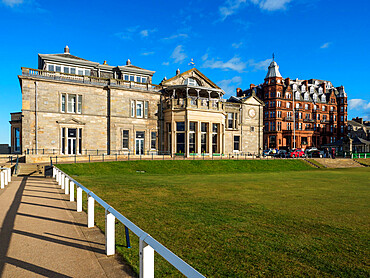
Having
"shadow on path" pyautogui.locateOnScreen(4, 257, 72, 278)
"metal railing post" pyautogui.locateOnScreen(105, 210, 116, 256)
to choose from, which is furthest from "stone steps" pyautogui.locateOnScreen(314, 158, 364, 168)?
"shadow on path" pyautogui.locateOnScreen(4, 257, 72, 278)

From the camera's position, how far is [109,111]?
111 ft

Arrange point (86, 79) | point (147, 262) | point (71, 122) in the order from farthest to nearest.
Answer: point (86, 79) → point (71, 122) → point (147, 262)

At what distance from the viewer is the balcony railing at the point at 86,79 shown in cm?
2964

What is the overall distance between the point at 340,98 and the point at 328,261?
90172 mm

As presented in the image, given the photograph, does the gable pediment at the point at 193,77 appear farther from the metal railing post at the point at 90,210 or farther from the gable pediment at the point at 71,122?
the metal railing post at the point at 90,210

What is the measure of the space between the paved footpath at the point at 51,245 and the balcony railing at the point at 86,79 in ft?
83.1

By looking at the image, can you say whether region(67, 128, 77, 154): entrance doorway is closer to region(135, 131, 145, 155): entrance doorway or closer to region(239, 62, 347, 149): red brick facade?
region(135, 131, 145, 155): entrance doorway

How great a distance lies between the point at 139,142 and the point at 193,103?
9.45 meters

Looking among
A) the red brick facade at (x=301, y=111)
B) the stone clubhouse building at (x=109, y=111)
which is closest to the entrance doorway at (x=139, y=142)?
the stone clubhouse building at (x=109, y=111)

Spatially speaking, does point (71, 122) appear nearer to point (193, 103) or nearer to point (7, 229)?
point (193, 103)

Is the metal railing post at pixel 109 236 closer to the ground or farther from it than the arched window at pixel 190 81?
closer to the ground

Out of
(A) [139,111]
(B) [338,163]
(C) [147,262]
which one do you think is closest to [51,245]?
(C) [147,262]

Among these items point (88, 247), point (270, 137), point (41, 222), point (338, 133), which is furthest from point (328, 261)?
point (338, 133)

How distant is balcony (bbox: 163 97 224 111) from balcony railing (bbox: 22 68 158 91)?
338 centimetres
